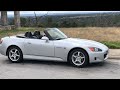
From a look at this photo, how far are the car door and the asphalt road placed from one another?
32cm

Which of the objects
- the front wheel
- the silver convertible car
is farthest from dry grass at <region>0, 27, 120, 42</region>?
the front wheel

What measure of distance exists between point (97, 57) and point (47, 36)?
1.61 meters

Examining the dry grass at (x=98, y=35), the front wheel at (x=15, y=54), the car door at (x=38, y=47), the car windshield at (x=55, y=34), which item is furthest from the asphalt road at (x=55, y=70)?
the dry grass at (x=98, y=35)

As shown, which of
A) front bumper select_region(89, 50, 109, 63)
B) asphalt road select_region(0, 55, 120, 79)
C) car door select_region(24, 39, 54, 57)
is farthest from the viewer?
car door select_region(24, 39, 54, 57)

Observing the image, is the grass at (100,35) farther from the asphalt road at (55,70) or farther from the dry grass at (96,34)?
the asphalt road at (55,70)

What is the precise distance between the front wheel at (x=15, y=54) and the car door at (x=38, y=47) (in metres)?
0.22

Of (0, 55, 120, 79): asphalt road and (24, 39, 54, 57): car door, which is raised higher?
(24, 39, 54, 57): car door

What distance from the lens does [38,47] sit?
780 cm

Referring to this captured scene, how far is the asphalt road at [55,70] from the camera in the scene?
6.20 m

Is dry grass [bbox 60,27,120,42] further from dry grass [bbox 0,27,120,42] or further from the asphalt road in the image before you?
the asphalt road

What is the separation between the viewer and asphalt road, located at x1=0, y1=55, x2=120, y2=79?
6.20 metres

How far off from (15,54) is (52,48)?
3.90ft
